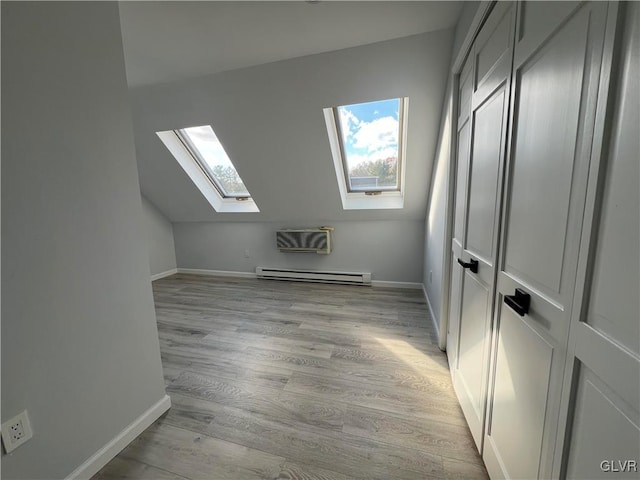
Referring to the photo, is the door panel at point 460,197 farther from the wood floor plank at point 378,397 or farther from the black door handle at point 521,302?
the black door handle at point 521,302

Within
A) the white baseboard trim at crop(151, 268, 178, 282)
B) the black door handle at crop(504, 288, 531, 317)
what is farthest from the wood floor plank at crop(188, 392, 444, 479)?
the white baseboard trim at crop(151, 268, 178, 282)

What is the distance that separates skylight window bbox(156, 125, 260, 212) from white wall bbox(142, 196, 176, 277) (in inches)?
46.5

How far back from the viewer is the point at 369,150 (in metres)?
3.03

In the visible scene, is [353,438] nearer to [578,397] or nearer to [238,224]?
[578,397]

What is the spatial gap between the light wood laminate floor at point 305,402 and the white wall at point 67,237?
0.35m

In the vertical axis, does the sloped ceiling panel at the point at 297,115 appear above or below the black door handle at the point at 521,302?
above

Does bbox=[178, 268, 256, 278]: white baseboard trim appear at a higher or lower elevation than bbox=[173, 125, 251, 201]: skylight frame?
lower

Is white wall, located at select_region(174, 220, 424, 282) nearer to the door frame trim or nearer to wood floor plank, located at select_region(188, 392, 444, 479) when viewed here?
the door frame trim

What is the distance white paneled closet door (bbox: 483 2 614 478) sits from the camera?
1.99ft

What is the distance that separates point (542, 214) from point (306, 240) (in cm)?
314

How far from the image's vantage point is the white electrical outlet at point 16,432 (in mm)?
913

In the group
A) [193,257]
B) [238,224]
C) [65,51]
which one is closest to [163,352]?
[65,51]

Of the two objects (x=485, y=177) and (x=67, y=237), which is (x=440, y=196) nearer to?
(x=485, y=177)

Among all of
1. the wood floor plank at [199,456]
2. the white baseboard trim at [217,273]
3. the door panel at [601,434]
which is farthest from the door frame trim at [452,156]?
the white baseboard trim at [217,273]
